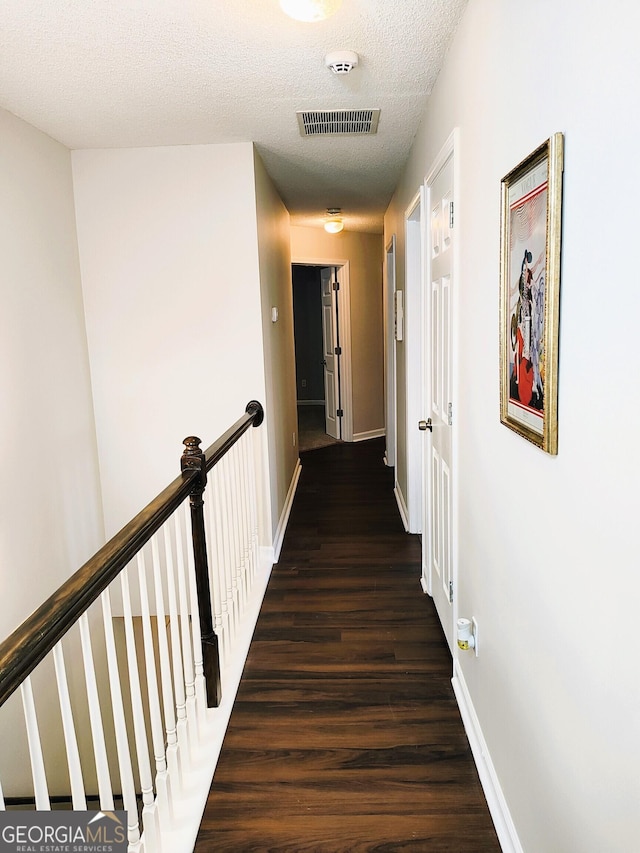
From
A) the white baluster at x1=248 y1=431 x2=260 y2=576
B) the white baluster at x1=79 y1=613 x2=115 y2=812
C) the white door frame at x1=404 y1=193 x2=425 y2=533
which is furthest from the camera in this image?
the white door frame at x1=404 y1=193 x2=425 y2=533

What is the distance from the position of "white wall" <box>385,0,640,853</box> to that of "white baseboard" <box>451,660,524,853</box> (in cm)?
4

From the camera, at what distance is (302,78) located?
2.54m

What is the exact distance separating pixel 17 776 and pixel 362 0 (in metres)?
3.43

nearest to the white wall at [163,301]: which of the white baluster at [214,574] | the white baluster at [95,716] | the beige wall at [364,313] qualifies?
the white baluster at [214,574]

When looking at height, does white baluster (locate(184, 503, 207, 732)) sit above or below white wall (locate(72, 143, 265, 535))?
below

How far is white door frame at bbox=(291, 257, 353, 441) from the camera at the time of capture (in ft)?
22.9

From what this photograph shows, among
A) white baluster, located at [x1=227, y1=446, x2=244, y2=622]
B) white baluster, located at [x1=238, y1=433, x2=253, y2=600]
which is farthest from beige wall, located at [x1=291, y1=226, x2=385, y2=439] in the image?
white baluster, located at [x1=227, y1=446, x2=244, y2=622]

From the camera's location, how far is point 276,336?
14.3 feet

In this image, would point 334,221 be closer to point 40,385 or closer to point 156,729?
point 40,385

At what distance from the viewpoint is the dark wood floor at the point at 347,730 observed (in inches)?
72.2

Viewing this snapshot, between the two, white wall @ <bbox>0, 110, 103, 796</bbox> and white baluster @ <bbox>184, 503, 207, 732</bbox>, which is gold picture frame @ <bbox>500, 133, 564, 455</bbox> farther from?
white wall @ <bbox>0, 110, 103, 796</bbox>

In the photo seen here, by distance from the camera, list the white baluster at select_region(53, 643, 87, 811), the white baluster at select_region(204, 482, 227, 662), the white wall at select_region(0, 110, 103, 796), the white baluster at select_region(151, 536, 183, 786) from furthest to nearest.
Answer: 1. the white wall at select_region(0, 110, 103, 796)
2. the white baluster at select_region(204, 482, 227, 662)
3. the white baluster at select_region(151, 536, 183, 786)
4. the white baluster at select_region(53, 643, 87, 811)

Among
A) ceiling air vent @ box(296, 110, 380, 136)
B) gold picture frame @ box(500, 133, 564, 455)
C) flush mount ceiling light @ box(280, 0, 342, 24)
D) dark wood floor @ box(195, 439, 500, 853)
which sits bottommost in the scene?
dark wood floor @ box(195, 439, 500, 853)

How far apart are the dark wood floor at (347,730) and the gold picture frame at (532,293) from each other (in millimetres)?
1223
